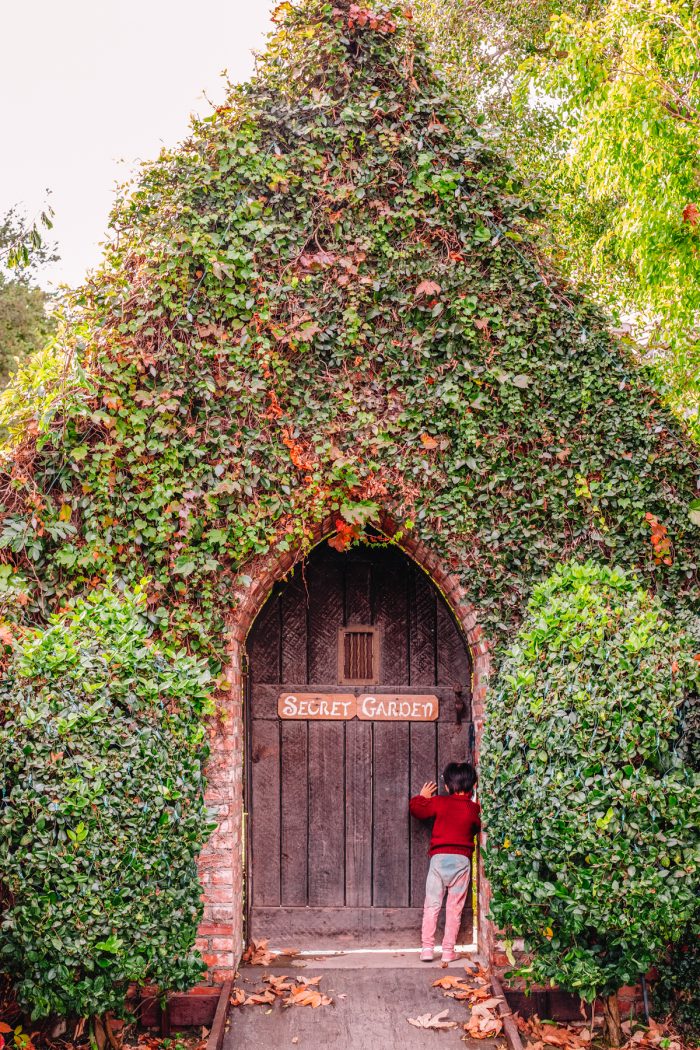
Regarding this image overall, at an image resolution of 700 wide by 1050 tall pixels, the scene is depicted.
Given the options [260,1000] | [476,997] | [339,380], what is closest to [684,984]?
[476,997]

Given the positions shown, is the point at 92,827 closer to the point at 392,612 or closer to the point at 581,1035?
the point at 392,612

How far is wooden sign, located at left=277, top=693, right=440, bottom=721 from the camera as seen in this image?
19.9 ft

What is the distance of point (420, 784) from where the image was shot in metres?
6.05

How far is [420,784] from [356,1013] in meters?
1.53

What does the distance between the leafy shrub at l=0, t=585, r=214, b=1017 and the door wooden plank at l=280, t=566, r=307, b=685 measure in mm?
1591

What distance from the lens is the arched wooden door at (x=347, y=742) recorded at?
5992mm

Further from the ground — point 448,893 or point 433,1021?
point 448,893

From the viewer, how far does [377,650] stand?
614 centimetres

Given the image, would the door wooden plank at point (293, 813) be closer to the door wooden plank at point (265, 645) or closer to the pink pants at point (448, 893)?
the door wooden plank at point (265, 645)

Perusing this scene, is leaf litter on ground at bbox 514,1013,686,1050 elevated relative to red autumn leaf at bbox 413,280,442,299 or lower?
lower

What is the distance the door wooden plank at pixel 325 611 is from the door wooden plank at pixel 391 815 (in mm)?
569

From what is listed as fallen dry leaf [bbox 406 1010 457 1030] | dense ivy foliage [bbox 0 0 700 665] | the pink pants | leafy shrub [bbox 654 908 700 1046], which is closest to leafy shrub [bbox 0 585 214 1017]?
dense ivy foliage [bbox 0 0 700 665]

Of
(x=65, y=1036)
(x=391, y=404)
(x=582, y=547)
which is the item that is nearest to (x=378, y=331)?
(x=391, y=404)

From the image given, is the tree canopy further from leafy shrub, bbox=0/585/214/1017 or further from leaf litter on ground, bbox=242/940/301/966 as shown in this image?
leaf litter on ground, bbox=242/940/301/966
